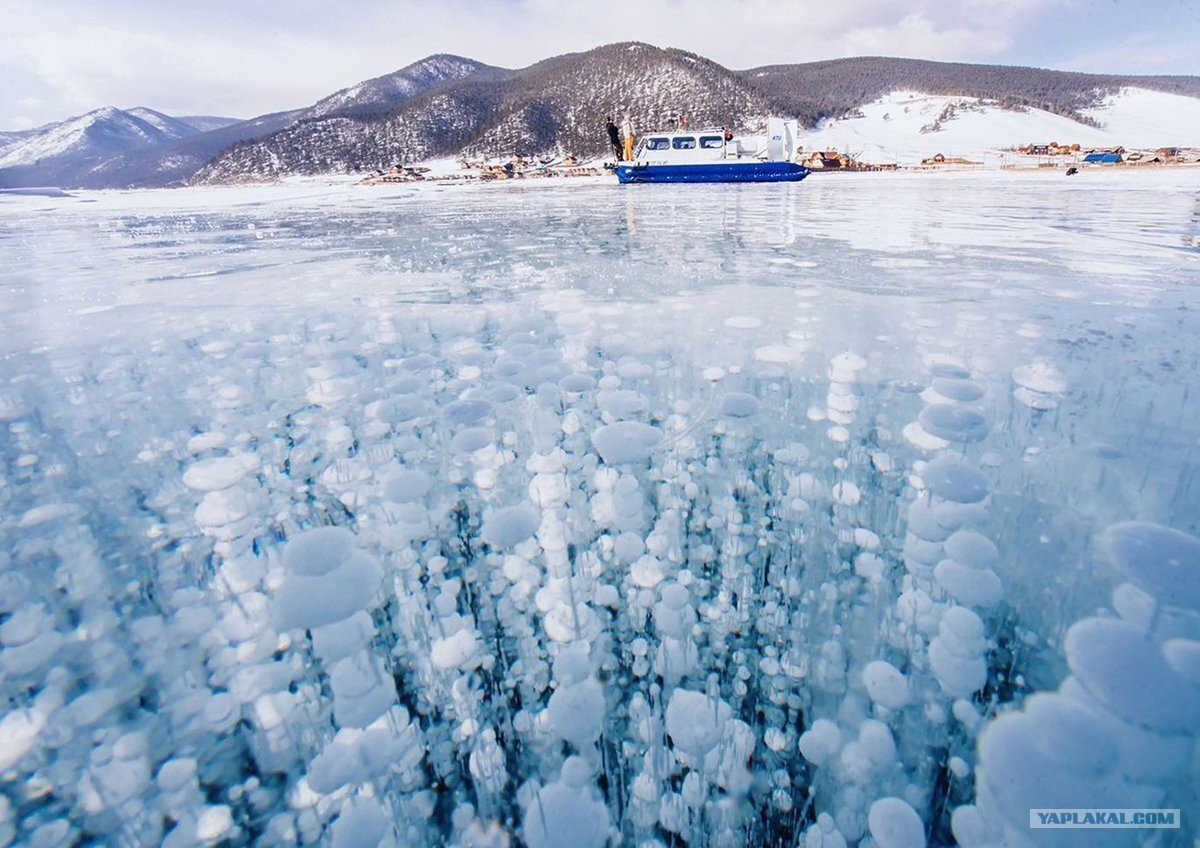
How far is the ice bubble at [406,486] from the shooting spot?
2.09 meters

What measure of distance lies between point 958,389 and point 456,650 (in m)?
2.70

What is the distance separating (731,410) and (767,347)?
0.94 metres

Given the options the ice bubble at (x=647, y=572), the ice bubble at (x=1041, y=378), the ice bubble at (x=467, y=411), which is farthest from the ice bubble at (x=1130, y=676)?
the ice bubble at (x=467, y=411)

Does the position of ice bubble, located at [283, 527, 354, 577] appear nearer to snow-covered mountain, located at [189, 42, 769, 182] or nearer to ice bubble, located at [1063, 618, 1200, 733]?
ice bubble, located at [1063, 618, 1200, 733]

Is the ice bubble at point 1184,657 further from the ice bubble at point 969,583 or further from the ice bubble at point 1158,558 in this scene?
the ice bubble at point 969,583

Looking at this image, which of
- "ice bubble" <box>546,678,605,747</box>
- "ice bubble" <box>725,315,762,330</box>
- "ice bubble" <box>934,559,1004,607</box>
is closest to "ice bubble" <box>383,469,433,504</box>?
"ice bubble" <box>546,678,605,747</box>

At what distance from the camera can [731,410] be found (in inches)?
104

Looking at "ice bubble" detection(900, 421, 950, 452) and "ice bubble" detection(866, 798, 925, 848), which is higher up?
"ice bubble" detection(900, 421, 950, 452)

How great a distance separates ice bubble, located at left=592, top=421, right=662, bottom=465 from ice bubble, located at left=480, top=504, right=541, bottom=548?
48 cm

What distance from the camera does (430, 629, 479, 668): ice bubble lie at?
1428mm

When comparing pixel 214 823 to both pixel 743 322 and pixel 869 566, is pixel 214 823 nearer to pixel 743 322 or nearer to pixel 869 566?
pixel 869 566

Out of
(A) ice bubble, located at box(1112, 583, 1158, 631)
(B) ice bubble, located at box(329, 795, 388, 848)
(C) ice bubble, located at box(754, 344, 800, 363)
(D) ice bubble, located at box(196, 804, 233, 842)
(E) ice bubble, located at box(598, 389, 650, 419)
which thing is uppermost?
(C) ice bubble, located at box(754, 344, 800, 363)

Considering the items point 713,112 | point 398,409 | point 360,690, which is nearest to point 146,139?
point 713,112

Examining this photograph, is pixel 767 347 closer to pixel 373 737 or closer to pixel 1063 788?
pixel 1063 788
